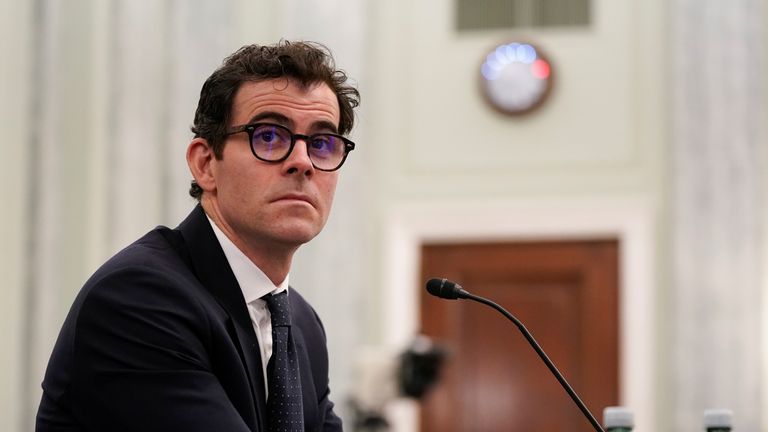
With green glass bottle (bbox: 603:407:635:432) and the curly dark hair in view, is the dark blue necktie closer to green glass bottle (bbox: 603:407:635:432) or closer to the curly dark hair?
the curly dark hair

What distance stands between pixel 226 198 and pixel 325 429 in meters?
0.50

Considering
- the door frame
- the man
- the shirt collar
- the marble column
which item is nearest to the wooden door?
the door frame

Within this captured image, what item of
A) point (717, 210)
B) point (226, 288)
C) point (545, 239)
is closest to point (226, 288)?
point (226, 288)

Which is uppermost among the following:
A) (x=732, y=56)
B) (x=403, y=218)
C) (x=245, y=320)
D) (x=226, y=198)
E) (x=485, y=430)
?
(x=732, y=56)

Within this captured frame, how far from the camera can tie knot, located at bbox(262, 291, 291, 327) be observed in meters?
2.17

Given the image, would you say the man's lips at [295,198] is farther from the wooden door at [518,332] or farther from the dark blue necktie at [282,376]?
the wooden door at [518,332]

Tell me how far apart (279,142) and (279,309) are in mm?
281

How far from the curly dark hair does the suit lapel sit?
14cm

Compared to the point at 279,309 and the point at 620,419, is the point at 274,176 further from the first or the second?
the point at 620,419

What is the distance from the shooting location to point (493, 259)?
791 cm

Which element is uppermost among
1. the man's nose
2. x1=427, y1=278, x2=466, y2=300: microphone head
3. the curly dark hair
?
the curly dark hair

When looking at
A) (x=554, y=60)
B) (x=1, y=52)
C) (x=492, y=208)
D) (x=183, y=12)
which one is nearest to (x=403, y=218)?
(x=492, y=208)

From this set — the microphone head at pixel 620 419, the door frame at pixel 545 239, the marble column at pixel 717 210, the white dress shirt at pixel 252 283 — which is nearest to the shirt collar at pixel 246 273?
the white dress shirt at pixel 252 283

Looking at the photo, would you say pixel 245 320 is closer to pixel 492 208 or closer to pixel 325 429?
pixel 325 429
